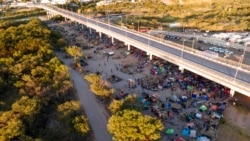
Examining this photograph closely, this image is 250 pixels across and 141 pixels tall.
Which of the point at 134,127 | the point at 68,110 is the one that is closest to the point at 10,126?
the point at 68,110

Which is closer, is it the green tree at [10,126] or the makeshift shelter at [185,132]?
the green tree at [10,126]

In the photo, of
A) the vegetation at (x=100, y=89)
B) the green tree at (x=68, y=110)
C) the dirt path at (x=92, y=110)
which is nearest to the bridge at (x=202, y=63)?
the vegetation at (x=100, y=89)

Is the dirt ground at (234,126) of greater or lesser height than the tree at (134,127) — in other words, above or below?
below

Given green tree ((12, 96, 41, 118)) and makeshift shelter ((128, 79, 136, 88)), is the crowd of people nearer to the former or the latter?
makeshift shelter ((128, 79, 136, 88))

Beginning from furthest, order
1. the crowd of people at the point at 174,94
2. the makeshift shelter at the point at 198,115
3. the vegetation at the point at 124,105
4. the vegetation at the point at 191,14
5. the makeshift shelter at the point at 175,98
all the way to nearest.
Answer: the vegetation at the point at 191,14, the makeshift shelter at the point at 175,98, the makeshift shelter at the point at 198,115, the crowd of people at the point at 174,94, the vegetation at the point at 124,105

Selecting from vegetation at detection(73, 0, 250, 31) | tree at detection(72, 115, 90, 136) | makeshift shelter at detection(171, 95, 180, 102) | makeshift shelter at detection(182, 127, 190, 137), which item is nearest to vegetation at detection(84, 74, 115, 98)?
tree at detection(72, 115, 90, 136)

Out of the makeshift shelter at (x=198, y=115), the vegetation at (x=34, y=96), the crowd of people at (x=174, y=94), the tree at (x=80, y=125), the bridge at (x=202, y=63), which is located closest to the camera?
the tree at (x=80, y=125)

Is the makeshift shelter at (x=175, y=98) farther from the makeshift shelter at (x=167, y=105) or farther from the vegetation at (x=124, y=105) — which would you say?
the vegetation at (x=124, y=105)
